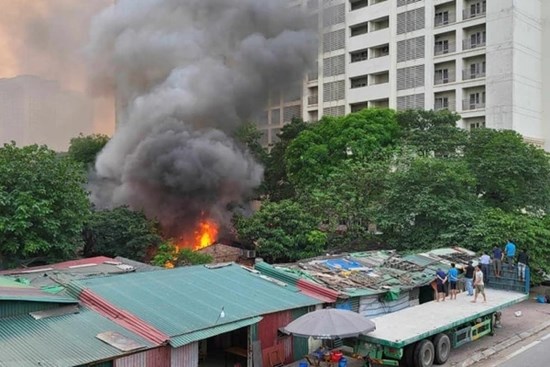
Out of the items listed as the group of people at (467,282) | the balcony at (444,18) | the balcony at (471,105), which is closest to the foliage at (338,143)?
the balcony at (471,105)

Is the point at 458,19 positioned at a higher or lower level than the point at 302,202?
higher

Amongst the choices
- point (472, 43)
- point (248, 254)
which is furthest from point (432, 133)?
point (248, 254)

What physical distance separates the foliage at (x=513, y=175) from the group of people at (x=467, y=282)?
11799mm

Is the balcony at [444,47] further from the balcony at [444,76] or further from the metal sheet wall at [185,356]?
the metal sheet wall at [185,356]

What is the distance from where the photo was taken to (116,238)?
2677 centimetres

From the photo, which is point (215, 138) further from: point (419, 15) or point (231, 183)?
point (419, 15)

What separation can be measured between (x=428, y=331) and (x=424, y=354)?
0.64 m

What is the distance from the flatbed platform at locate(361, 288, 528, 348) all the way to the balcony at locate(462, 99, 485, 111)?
27.5m

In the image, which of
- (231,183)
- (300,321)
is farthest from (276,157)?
(300,321)

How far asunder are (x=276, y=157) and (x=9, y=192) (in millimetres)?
25019

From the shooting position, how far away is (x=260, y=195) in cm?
4084

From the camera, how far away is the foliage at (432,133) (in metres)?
30.4

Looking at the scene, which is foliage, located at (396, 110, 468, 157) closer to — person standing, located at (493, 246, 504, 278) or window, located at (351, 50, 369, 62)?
person standing, located at (493, 246, 504, 278)

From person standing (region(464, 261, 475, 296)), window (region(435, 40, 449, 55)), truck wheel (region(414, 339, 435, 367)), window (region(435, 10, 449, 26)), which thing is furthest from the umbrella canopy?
window (region(435, 10, 449, 26))
